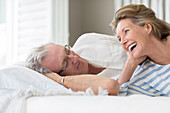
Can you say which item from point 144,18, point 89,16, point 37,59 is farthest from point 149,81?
point 89,16

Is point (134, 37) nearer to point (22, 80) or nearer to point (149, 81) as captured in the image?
point (149, 81)

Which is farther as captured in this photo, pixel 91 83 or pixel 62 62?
pixel 62 62

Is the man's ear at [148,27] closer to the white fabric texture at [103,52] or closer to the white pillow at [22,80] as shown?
the white fabric texture at [103,52]

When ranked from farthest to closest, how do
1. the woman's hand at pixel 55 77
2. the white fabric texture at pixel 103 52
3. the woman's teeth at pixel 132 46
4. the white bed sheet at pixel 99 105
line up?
the white fabric texture at pixel 103 52 < the woman's teeth at pixel 132 46 < the woman's hand at pixel 55 77 < the white bed sheet at pixel 99 105

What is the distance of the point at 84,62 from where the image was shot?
5.65 feet

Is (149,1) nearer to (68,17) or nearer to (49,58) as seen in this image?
(68,17)

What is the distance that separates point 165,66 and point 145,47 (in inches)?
5.8

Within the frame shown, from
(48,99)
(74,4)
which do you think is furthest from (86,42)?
(74,4)

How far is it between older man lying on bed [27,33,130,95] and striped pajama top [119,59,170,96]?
0.66ft

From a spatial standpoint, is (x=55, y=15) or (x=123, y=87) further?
(x=55, y=15)

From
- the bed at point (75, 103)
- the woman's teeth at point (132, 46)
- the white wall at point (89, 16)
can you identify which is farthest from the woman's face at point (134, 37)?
the white wall at point (89, 16)

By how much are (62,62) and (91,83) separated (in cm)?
34

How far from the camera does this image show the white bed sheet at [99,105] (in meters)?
0.88

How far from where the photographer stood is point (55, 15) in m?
3.82
